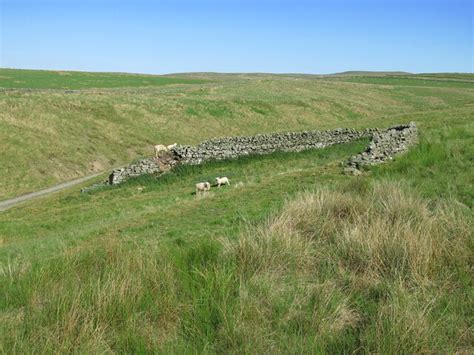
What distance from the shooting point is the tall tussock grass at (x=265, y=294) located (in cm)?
478

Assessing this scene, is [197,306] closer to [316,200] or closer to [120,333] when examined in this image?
[120,333]

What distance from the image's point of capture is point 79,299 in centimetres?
531

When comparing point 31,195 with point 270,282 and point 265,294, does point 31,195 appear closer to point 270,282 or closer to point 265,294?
point 270,282

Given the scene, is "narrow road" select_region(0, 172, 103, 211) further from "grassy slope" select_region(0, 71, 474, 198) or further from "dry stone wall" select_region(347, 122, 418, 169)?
"dry stone wall" select_region(347, 122, 418, 169)

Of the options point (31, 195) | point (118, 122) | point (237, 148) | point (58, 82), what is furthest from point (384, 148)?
point (58, 82)

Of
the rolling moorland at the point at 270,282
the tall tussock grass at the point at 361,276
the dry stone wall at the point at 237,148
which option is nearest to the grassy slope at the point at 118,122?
the dry stone wall at the point at 237,148

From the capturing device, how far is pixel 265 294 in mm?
5805

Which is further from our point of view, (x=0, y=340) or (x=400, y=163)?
(x=400, y=163)

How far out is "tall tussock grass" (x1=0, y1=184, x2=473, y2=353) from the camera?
478cm

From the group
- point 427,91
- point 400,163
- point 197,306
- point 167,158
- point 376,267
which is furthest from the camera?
point 427,91

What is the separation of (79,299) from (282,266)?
112 inches

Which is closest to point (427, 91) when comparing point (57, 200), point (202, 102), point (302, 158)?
point (202, 102)

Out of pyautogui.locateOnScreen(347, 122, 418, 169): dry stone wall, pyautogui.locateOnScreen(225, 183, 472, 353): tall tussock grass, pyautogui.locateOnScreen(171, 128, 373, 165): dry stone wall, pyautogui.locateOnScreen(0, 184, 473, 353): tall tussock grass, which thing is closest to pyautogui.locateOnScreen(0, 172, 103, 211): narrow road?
pyautogui.locateOnScreen(171, 128, 373, 165): dry stone wall

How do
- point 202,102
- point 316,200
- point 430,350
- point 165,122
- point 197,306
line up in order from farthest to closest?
point 202,102, point 165,122, point 316,200, point 197,306, point 430,350
